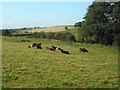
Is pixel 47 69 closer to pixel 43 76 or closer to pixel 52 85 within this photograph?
pixel 43 76

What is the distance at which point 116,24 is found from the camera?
1913 inches

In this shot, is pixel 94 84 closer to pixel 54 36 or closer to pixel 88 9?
pixel 88 9

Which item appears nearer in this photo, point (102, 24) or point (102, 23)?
point (102, 24)

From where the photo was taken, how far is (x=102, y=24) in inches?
1922

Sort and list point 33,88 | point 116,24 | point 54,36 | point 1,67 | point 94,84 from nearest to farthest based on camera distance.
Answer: point 33,88 → point 94,84 → point 1,67 → point 116,24 → point 54,36

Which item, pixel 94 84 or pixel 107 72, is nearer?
pixel 94 84

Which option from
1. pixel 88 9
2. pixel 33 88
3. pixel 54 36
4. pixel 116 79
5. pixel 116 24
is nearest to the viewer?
pixel 33 88

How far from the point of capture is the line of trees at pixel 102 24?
4822cm

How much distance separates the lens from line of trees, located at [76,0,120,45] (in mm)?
48219

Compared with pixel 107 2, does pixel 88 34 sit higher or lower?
lower

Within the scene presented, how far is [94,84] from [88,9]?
41.7 metres

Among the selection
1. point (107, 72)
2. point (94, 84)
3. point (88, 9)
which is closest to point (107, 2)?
point (88, 9)

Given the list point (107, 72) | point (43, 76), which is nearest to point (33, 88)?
point (43, 76)

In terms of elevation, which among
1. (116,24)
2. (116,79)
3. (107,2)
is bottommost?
(116,79)
